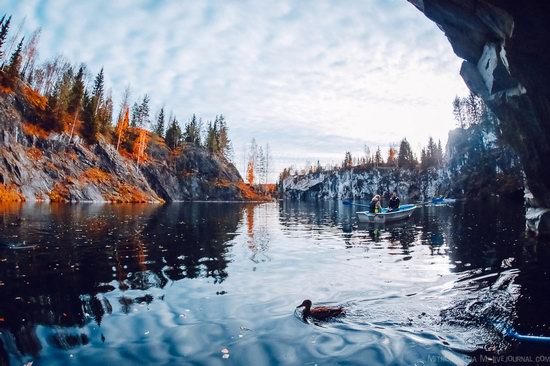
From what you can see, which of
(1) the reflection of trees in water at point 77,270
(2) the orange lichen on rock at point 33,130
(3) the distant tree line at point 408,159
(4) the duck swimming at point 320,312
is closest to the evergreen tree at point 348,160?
(3) the distant tree line at point 408,159

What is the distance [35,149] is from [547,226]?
74.7m

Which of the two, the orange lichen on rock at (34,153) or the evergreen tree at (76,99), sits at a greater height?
the evergreen tree at (76,99)

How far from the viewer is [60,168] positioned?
6369cm

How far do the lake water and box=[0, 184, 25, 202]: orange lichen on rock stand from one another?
39.9m

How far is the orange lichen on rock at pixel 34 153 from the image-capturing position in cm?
6036

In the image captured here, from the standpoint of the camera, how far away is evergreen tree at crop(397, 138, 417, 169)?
509 ft

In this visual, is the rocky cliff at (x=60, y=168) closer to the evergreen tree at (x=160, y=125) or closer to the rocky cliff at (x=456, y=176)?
the evergreen tree at (x=160, y=125)

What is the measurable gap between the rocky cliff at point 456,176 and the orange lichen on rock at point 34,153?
329ft

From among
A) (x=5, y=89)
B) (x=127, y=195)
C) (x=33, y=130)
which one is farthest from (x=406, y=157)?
(x=5, y=89)

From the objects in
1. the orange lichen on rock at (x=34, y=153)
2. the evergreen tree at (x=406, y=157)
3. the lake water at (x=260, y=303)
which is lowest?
the lake water at (x=260, y=303)

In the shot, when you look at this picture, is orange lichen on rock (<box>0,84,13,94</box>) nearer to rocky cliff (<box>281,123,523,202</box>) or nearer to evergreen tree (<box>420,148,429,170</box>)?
rocky cliff (<box>281,123,523,202</box>)

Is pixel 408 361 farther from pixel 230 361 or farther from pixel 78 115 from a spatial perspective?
pixel 78 115

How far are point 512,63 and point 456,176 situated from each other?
9891 cm

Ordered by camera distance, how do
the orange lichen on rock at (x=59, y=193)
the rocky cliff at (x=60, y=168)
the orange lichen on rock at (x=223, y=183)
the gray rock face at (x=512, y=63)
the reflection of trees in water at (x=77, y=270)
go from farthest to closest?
the orange lichen on rock at (x=223, y=183) < the orange lichen on rock at (x=59, y=193) < the rocky cliff at (x=60, y=168) < the gray rock face at (x=512, y=63) < the reflection of trees in water at (x=77, y=270)
